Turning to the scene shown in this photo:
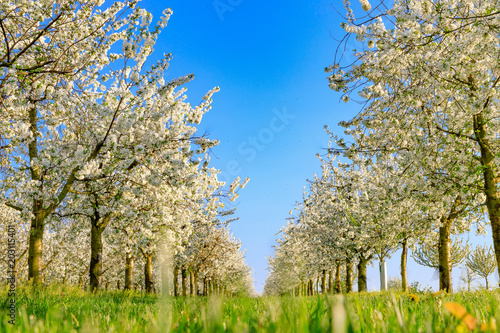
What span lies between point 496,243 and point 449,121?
3537 mm

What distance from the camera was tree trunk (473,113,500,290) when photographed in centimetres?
894

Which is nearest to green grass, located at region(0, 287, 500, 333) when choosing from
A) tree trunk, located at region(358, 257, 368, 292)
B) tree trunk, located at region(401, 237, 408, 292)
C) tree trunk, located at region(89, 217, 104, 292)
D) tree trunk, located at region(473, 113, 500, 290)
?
tree trunk, located at region(473, 113, 500, 290)

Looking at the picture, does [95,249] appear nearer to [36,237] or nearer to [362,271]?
[36,237]

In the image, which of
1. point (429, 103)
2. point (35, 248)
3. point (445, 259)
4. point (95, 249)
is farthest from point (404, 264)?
point (35, 248)

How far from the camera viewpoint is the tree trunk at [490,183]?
8938mm

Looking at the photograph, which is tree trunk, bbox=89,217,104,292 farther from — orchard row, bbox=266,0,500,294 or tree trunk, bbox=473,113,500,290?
tree trunk, bbox=473,113,500,290

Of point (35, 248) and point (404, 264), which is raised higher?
point (35, 248)

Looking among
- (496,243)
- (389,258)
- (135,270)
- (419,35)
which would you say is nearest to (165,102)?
(419,35)

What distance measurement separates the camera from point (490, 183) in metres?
Answer: 9.12

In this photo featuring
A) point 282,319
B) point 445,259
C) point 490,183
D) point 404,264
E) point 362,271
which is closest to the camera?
point 282,319

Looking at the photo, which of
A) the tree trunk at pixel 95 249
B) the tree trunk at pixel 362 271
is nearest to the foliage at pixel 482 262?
the tree trunk at pixel 362 271

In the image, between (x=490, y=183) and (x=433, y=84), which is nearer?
(x=433, y=84)

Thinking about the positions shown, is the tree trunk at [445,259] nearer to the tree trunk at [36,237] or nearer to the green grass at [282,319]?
the green grass at [282,319]

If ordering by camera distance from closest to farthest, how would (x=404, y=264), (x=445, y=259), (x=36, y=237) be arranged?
(x=36, y=237) < (x=445, y=259) < (x=404, y=264)
